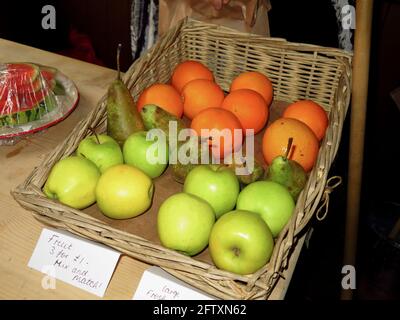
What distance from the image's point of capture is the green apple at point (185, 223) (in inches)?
25.0

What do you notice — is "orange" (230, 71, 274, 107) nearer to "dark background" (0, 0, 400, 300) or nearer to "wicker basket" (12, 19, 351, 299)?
"wicker basket" (12, 19, 351, 299)

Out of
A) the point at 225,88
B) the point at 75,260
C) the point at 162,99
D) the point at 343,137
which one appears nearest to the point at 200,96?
the point at 162,99

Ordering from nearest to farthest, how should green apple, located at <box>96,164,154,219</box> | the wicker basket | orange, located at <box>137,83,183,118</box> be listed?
the wicker basket → green apple, located at <box>96,164,154,219</box> → orange, located at <box>137,83,183,118</box>

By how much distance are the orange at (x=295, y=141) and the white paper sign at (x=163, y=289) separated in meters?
0.31

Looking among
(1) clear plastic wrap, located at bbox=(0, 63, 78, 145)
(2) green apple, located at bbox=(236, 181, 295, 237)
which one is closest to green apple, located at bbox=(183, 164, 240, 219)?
(2) green apple, located at bbox=(236, 181, 295, 237)

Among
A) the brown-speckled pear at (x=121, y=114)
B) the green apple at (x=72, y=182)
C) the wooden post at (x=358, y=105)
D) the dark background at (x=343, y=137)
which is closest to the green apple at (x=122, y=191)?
the green apple at (x=72, y=182)

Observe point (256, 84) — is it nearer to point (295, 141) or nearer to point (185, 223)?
point (295, 141)

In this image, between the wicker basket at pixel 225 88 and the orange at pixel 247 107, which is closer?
the wicker basket at pixel 225 88

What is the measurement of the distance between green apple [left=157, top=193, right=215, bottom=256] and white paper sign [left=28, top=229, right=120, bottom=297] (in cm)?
8

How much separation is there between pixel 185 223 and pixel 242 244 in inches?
3.5

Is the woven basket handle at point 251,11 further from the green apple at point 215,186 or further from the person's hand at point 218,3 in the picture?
the green apple at point 215,186

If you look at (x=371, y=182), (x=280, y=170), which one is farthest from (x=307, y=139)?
(x=371, y=182)

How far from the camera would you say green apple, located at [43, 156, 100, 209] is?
71cm

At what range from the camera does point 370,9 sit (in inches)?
29.0
